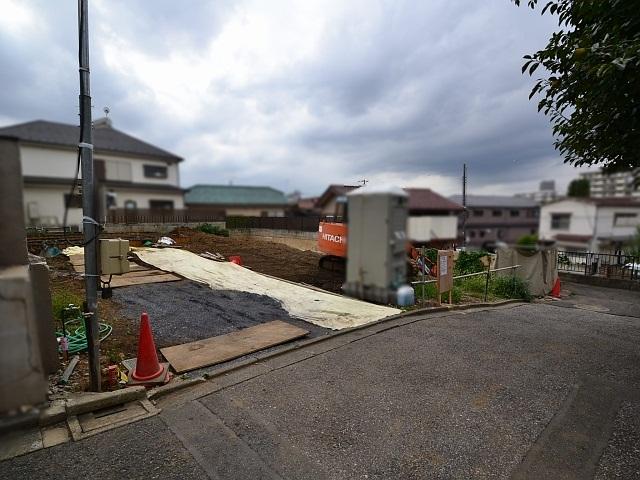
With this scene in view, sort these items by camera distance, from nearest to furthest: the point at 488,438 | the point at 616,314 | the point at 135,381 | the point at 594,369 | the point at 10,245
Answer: the point at 10,245
the point at 488,438
the point at 135,381
the point at 594,369
the point at 616,314

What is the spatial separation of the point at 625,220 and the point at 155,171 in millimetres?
1987

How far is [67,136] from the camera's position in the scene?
1652 mm

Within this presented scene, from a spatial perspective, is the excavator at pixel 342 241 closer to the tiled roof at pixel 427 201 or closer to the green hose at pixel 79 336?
the tiled roof at pixel 427 201

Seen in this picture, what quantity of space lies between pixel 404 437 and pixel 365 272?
4532mm

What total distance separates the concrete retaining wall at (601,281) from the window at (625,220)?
19792mm

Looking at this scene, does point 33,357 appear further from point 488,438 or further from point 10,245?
point 488,438

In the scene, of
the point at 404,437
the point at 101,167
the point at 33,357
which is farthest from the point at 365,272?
the point at 404,437

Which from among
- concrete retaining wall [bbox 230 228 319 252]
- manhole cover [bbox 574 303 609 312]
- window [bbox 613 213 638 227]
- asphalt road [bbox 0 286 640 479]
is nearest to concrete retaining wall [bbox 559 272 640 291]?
manhole cover [bbox 574 303 609 312]

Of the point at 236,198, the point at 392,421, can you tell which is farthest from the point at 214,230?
the point at 392,421

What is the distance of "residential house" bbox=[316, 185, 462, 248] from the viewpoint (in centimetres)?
61

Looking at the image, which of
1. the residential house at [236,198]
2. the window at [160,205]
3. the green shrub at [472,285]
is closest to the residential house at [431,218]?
the window at [160,205]

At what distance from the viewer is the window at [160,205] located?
1.74 m

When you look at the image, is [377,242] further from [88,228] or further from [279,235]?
[279,235]

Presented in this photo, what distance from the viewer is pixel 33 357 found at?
2.56 feet
